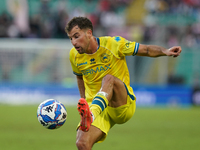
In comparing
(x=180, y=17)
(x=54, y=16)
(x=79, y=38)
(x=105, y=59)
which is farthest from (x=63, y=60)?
(x=79, y=38)

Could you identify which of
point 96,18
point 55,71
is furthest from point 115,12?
point 55,71

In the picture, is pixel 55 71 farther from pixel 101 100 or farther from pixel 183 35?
pixel 101 100

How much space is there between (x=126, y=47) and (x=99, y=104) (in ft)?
3.63

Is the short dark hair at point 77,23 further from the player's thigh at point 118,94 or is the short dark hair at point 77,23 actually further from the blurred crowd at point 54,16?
the blurred crowd at point 54,16

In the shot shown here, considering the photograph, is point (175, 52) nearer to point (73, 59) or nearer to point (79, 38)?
point (79, 38)

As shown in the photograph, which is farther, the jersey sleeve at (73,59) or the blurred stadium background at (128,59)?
the blurred stadium background at (128,59)

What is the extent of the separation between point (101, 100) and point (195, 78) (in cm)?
1305

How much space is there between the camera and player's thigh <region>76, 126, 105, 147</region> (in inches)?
207

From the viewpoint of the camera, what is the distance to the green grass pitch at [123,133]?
325 inches

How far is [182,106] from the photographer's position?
17.3 m

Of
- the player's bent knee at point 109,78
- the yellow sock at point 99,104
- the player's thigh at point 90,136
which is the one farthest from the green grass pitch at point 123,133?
the yellow sock at point 99,104

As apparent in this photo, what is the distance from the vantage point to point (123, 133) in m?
10.5

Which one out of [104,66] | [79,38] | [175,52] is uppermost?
[79,38]

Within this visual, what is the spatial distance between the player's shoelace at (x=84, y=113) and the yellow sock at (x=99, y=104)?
0.23m
